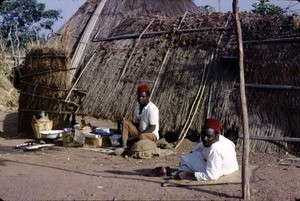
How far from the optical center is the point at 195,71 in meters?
9.94

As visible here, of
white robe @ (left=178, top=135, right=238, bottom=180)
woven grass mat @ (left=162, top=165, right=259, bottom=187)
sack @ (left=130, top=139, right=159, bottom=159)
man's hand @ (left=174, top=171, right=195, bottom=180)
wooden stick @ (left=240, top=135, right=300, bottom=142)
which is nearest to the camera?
white robe @ (left=178, top=135, right=238, bottom=180)

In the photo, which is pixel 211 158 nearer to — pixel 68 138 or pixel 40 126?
pixel 68 138

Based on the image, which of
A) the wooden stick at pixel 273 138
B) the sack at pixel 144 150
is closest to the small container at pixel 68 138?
the sack at pixel 144 150

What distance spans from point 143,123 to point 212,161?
3086 mm

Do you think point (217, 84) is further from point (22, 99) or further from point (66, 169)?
point (22, 99)

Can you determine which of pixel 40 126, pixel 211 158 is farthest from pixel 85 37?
pixel 211 158

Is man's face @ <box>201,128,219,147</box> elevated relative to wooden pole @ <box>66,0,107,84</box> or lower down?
lower down

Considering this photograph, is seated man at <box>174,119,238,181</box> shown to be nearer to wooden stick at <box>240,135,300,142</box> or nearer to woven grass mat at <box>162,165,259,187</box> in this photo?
woven grass mat at <box>162,165,259,187</box>

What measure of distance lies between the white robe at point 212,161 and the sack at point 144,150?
190 centimetres

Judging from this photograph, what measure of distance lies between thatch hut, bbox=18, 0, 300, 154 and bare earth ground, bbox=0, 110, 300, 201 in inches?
26.4

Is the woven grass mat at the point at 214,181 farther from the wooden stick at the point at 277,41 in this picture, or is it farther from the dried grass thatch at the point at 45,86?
the dried grass thatch at the point at 45,86

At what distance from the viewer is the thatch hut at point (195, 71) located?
29.0 ft

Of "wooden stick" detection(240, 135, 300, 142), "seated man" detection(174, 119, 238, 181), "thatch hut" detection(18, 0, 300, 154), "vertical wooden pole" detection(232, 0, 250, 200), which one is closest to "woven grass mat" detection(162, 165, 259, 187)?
"seated man" detection(174, 119, 238, 181)

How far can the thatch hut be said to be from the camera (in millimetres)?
8852
